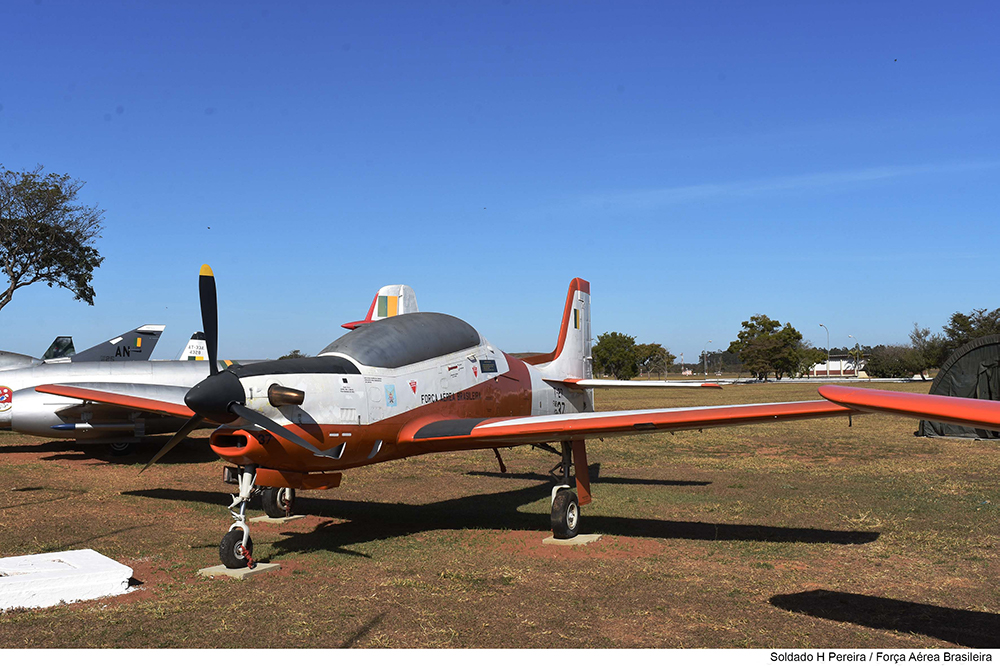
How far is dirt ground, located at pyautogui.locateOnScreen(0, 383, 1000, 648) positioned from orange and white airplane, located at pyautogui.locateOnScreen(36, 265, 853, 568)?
975mm

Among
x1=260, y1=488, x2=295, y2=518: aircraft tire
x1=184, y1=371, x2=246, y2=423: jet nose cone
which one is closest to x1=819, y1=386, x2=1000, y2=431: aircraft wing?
x1=184, y1=371, x2=246, y2=423: jet nose cone

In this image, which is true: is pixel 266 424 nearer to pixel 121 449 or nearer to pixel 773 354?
pixel 121 449

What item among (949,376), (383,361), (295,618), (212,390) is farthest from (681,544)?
(949,376)

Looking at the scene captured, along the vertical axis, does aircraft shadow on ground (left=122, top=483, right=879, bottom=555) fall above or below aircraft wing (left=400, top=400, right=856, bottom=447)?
below

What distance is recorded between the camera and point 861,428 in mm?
24062

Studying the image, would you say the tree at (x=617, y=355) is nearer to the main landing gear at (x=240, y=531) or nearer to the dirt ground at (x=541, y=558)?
the dirt ground at (x=541, y=558)

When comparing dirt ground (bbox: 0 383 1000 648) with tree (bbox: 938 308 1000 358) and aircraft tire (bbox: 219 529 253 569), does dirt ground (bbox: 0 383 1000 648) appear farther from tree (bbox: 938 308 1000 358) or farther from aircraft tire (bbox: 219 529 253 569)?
tree (bbox: 938 308 1000 358)

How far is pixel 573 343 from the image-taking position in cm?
1456

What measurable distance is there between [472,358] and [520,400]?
154 centimetres

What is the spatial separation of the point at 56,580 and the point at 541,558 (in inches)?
193

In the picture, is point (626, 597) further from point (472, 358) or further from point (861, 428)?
point (861, 428)

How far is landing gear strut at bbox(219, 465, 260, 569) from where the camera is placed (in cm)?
766

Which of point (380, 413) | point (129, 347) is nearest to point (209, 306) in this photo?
point (380, 413)

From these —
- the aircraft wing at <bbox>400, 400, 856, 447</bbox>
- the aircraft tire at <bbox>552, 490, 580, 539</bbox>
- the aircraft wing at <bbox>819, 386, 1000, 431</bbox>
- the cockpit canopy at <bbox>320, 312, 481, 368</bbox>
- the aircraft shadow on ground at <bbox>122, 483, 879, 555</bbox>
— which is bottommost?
the aircraft shadow on ground at <bbox>122, 483, 879, 555</bbox>
